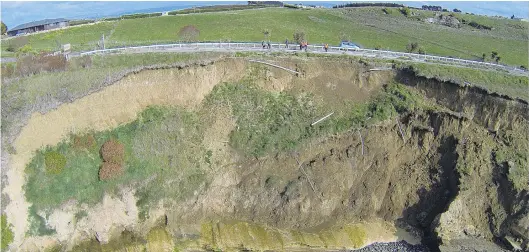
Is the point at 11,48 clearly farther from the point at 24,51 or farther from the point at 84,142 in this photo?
the point at 84,142

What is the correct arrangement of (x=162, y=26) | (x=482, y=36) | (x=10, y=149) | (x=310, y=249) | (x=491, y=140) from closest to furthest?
(x=10, y=149)
(x=310, y=249)
(x=491, y=140)
(x=162, y=26)
(x=482, y=36)

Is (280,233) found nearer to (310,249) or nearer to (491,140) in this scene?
(310,249)

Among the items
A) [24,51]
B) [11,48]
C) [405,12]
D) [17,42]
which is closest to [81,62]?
[24,51]

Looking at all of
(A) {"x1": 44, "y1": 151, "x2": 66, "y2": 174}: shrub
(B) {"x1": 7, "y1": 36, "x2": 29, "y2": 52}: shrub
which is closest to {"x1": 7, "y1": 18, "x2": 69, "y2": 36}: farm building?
(B) {"x1": 7, "y1": 36, "x2": 29, "y2": 52}: shrub

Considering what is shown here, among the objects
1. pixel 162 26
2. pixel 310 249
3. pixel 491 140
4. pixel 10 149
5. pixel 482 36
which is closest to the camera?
pixel 10 149

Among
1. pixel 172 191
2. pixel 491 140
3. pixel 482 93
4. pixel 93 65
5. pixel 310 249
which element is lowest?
pixel 310 249

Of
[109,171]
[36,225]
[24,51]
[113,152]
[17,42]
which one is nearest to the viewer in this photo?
[36,225]

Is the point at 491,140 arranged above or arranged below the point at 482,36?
below

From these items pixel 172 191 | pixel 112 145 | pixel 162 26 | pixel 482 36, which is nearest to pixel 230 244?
pixel 172 191
